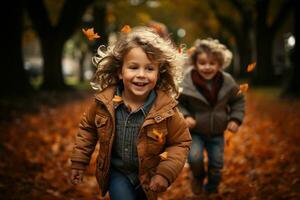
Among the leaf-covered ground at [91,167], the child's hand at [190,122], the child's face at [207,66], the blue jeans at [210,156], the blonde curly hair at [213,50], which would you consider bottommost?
the leaf-covered ground at [91,167]

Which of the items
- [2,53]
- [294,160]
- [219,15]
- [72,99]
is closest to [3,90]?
[2,53]

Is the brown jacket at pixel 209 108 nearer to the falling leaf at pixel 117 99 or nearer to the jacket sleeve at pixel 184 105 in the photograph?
the jacket sleeve at pixel 184 105

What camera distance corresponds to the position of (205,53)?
16.1ft

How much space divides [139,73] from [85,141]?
690 millimetres

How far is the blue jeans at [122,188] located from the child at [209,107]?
153 cm

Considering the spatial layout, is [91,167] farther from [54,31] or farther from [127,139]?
[54,31]

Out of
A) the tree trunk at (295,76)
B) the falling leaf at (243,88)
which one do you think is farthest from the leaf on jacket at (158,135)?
the tree trunk at (295,76)

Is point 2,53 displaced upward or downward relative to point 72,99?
upward

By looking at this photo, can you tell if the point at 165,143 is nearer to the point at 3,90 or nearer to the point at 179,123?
the point at 179,123

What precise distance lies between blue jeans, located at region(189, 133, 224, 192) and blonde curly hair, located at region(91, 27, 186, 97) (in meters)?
1.39

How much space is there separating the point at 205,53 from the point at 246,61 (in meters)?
26.9

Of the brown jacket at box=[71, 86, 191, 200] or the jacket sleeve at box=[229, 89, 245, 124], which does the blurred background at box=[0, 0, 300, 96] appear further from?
the brown jacket at box=[71, 86, 191, 200]

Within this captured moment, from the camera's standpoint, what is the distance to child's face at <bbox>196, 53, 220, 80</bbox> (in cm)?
485

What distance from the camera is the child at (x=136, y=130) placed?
312cm
